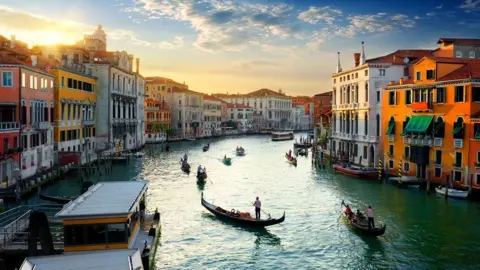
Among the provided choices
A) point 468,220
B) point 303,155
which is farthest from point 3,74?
point 303,155

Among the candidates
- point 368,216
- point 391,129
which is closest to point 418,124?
point 391,129

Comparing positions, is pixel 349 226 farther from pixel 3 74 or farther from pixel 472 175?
pixel 3 74

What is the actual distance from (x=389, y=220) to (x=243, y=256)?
616 cm

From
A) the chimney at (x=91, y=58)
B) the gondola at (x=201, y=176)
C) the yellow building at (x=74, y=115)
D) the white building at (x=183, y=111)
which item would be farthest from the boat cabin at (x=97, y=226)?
the white building at (x=183, y=111)

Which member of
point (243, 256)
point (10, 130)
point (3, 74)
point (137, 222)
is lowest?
point (243, 256)

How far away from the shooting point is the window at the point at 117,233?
9789mm

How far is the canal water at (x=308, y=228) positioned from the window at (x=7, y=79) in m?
4.91

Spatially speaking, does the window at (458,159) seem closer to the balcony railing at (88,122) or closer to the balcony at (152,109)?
the balcony railing at (88,122)

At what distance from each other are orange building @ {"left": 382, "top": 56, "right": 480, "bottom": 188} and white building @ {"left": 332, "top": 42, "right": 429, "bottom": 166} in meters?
2.30

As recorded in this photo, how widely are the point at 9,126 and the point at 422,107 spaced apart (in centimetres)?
1860

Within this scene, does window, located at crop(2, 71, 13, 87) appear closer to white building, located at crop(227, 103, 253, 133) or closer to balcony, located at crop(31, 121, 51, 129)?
balcony, located at crop(31, 121, 51, 129)

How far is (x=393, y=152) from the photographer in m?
25.0

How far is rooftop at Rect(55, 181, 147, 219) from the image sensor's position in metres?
9.80

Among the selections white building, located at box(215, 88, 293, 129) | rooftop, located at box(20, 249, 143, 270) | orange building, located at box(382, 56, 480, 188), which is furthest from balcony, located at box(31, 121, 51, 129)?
white building, located at box(215, 88, 293, 129)
